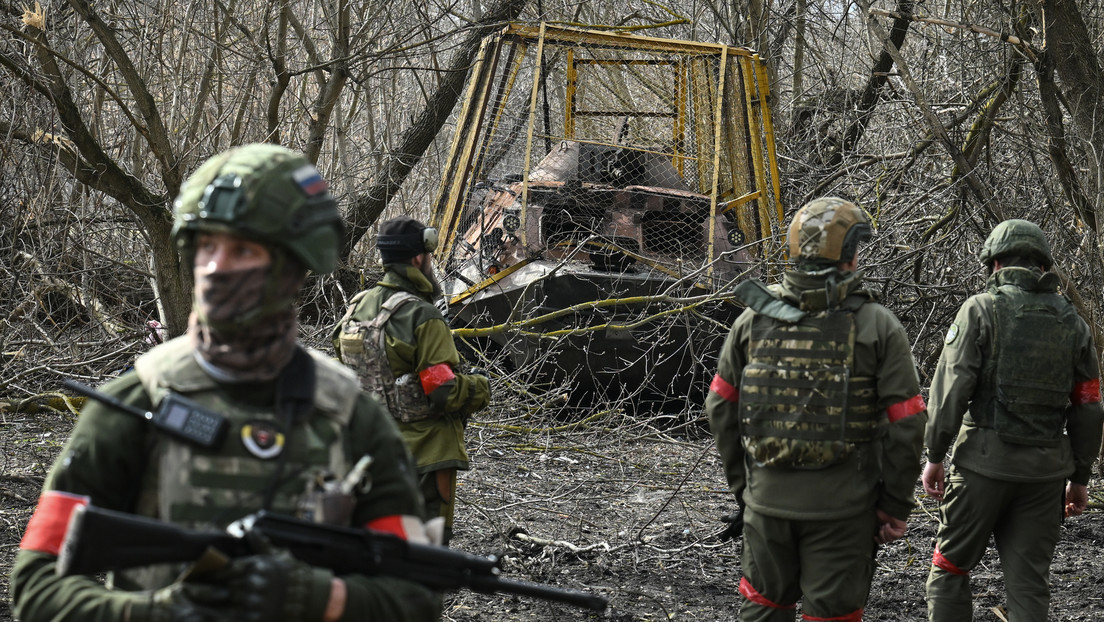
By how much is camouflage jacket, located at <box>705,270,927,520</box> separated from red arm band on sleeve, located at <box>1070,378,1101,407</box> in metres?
1.17

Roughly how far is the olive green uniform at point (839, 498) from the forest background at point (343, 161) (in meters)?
2.70

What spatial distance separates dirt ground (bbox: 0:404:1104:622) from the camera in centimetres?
485

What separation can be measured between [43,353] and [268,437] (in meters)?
4.91

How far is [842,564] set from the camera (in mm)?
3516

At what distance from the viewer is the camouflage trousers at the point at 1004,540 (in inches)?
165

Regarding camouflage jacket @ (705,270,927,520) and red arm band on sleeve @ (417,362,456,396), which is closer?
camouflage jacket @ (705,270,927,520)

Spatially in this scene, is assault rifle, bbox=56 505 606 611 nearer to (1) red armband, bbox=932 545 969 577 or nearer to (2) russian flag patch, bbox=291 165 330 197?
(2) russian flag patch, bbox=291 165 330 197

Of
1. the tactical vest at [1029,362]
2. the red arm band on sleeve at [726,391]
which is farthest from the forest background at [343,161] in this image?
the red arm band on sleeve at [726,391]

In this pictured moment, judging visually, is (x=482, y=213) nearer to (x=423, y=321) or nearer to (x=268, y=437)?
(x=423, y=321)

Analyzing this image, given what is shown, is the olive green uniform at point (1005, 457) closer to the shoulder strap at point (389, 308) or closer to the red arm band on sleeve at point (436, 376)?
the red arm band on sleeve at point (436, 376)

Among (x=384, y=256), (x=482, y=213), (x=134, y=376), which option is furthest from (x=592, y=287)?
(x=134, y=376)

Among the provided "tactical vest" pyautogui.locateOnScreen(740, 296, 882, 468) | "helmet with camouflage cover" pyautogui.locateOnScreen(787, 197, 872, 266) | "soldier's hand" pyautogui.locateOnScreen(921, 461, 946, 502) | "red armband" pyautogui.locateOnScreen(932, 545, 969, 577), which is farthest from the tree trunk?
"tactical vest" pyautogui.locateOnScreen(740, 296, 882, 468)

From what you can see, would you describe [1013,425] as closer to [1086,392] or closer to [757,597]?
[1086,392]

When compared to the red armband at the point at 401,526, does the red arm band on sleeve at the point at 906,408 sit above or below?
below
